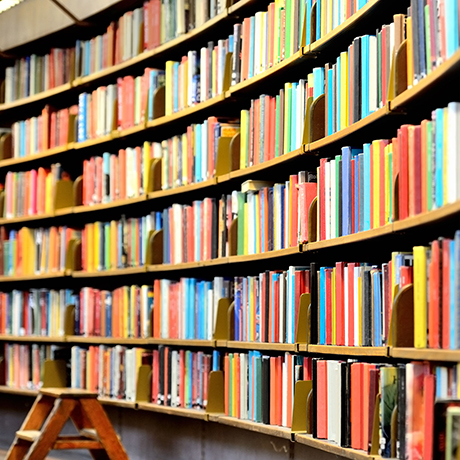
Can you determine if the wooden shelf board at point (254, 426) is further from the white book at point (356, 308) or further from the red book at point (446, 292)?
the red book at point (446, 292)

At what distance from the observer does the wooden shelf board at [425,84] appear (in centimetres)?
243

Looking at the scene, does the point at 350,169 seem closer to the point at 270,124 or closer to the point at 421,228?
the point at 421,228

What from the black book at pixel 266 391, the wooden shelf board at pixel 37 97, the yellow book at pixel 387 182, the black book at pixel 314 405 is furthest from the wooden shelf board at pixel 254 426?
the wooden shelf board at pixel 37 97

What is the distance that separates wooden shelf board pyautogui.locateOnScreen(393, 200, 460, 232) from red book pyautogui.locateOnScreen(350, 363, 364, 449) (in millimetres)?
536

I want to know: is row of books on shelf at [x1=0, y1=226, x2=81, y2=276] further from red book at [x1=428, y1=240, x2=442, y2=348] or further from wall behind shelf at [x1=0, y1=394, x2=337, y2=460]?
red book at [x1=428, y1=240, x2=442, y2=348]

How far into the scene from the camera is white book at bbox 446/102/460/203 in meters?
2.46

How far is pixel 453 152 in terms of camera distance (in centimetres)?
247

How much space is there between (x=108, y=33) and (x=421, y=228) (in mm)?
2912

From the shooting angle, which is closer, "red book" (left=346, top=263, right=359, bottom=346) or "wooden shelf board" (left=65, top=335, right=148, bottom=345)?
"red book" (left=346, top=263, right=359, bottom=346)

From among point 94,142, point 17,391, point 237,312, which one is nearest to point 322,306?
point 237,312

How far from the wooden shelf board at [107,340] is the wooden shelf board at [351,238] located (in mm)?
1521

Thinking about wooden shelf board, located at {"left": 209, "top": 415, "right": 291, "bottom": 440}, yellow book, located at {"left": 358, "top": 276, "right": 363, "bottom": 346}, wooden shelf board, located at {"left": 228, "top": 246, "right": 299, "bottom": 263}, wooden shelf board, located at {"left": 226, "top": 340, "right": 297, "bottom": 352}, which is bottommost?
wooden shelf board, located at {"left": 209, "top": 415, "right": 291, "bottom": 440}

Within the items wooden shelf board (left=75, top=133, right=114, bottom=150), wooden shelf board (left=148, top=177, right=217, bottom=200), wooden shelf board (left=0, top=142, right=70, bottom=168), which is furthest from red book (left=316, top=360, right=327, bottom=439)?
wooden shelf board (left=0, top=142, right=70, bottom=168)

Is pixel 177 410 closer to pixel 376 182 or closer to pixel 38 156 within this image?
pixel 376 182
